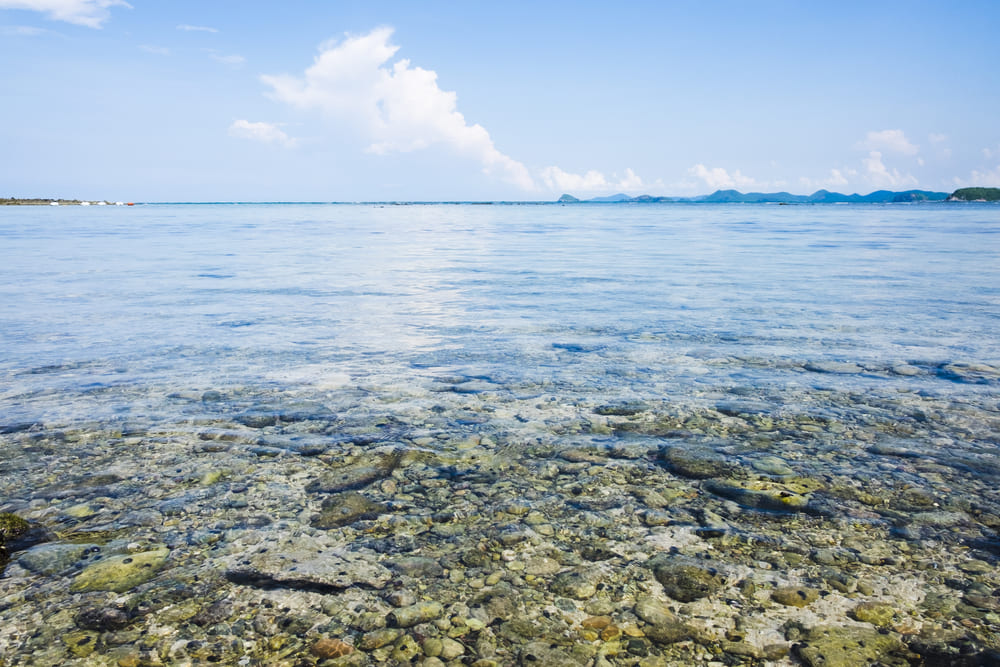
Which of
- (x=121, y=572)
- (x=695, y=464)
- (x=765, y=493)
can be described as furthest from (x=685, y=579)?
(x=121, y=572)

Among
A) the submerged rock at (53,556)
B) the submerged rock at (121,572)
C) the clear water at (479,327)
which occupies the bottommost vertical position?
the clear water at (479,327)

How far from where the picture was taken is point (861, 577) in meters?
4.69

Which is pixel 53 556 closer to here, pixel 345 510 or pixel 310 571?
pixel 310 571

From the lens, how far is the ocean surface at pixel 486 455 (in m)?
4.45

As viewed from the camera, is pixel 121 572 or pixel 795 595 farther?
pixel 121 572

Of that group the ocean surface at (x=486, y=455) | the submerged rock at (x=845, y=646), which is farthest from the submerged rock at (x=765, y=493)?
the submerged rock at (x=845, y=646)

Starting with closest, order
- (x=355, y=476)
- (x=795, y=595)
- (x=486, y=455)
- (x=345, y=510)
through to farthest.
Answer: (x=795, y=595), (x=345, y=510), (x=355, y=476), (x=486, y=455)

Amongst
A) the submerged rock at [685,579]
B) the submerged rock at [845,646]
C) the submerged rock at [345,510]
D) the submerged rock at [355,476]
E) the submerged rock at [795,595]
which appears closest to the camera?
the submerged rock at [845,646]

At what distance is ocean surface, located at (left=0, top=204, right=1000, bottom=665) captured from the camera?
14.6ft

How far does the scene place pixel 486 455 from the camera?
7.05 meters

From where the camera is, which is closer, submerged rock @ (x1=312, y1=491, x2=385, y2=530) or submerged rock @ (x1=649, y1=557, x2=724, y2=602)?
submerged rock @ (x1=649, y1=557, x2=724, y2=602)

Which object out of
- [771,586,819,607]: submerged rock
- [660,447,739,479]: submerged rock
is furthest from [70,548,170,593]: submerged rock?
[660,447,739,479]: submerged rock

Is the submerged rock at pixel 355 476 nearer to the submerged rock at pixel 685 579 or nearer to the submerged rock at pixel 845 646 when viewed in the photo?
the submerged rock at pixel 685 579

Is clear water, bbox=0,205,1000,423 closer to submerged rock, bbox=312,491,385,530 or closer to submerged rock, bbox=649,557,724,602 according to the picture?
submerged rock, bbox=312,491,385,530
